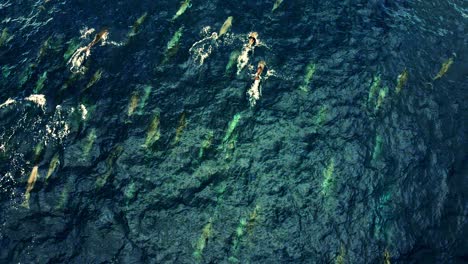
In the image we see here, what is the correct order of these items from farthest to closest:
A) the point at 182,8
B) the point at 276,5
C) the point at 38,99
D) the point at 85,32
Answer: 1. the point at 182,8
2. the point at 276,5
3. the point at 85,32
4. the point at 38,99

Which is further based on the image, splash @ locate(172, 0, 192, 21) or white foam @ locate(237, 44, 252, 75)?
splash @ locate(172, 0, 192, 21)

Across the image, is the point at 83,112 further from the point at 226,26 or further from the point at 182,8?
the point at 226,26

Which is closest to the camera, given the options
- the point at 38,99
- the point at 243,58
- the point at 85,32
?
the point at 38,99

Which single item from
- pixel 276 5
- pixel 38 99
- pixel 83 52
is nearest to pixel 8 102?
pixel 38 99

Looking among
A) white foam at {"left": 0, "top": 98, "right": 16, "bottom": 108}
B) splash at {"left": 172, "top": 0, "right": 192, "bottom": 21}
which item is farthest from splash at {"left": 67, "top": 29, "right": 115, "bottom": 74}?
splash at {"left": 172, "top": 0, "right": 192, "bottom": 21}

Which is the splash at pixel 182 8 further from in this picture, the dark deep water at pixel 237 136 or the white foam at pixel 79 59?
the white foam at pixel 79 59

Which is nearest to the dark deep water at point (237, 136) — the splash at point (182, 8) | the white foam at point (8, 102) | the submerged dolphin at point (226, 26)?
the white foam at point (8, 102)

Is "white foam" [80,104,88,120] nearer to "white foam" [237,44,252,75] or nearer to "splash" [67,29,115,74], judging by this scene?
"splash" [67,29,115,74]

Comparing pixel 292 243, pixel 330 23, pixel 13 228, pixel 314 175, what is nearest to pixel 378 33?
pixel 330 23

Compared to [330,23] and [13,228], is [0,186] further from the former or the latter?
[330,23]
